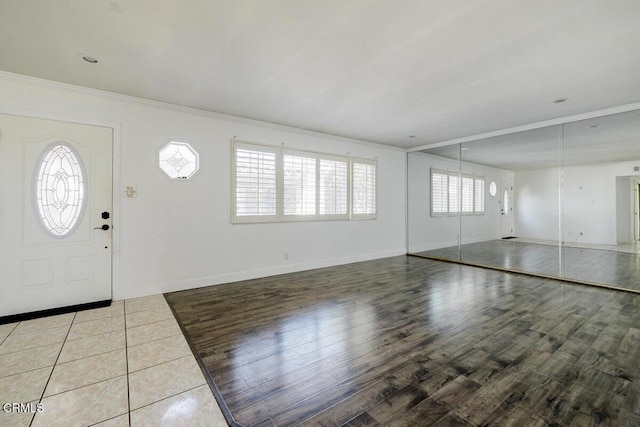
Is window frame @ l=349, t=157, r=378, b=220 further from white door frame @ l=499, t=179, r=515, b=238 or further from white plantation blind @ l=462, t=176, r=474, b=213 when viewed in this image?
white door frame @ l=499, t=179, r=515, b=238

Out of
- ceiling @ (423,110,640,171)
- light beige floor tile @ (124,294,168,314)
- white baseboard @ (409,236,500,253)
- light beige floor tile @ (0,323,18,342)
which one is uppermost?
ceiling @ (423,110,640,171)

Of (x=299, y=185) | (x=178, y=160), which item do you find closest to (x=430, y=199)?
(x=299, y=185)

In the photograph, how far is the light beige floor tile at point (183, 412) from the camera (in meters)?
1.61

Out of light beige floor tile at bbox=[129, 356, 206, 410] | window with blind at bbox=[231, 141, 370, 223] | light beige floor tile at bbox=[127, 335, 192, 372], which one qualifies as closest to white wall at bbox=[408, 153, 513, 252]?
window with blind at bbox=[231, 141, 370, 223]

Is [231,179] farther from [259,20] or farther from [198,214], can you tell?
[259,20]

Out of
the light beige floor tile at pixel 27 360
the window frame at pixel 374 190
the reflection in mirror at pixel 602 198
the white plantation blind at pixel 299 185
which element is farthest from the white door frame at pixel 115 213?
the reflection in mirror at pixel 602 198

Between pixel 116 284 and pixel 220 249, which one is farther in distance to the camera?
pixel 220 249

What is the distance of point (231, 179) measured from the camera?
454cm

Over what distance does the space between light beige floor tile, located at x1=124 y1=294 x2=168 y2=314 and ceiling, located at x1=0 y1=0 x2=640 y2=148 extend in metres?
2.79

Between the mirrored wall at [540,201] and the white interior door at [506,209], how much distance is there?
0.08ft

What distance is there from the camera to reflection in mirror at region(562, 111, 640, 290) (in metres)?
4.61

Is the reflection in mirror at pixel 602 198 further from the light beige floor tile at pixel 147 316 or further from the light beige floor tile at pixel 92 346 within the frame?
the light beige floor tile at pixel 92 346

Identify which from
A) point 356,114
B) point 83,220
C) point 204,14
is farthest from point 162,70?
point 356,114

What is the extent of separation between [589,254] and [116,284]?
8.97 m
